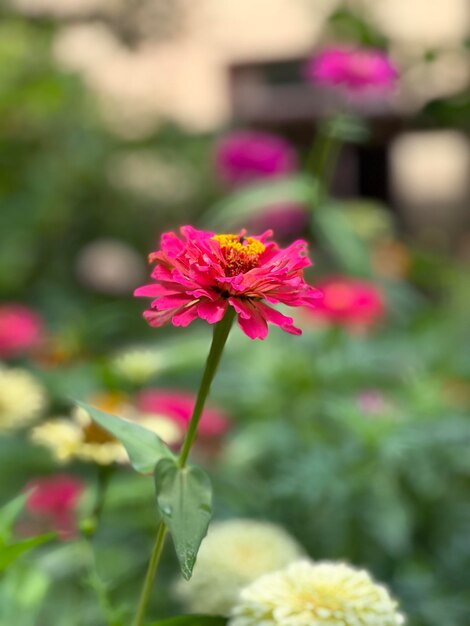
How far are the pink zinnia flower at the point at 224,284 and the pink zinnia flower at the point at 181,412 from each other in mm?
439

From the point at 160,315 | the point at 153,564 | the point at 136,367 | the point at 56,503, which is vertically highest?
the point at 160,315

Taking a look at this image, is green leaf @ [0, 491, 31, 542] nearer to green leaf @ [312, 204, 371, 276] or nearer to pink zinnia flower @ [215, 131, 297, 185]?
green leaf @ [312, 204, 371, 276]

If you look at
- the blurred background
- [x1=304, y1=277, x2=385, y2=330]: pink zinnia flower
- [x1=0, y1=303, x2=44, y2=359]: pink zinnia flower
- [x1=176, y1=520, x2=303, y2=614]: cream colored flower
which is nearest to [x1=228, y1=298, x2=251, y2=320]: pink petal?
the blurred background

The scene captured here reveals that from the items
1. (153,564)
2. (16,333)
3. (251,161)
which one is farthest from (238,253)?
(251,161)

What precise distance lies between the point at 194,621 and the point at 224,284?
7.2 inches

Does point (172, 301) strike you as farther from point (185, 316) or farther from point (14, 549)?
point (14, 549)

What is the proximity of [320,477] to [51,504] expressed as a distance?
1.08 ft

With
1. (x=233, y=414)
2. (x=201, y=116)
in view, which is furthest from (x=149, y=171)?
(x=233, y=414)

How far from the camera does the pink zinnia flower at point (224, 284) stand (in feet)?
1.39

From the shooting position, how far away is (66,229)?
2.76 m

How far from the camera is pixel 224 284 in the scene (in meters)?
0.43

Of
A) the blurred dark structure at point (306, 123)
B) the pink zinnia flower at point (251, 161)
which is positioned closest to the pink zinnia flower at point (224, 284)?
the pink zinnia flower at point (251, 161)

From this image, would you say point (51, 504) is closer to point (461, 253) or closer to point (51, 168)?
point (51, 168)

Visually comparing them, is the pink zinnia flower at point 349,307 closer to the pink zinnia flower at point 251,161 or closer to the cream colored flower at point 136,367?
the cream colored flower at point 136,367
